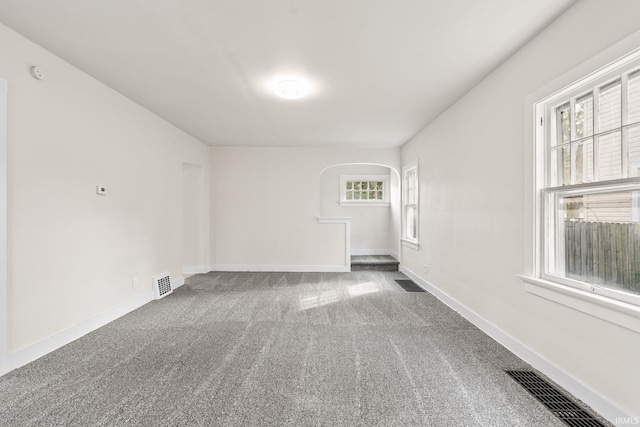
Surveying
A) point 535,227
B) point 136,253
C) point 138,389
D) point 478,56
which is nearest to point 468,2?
point 478,56

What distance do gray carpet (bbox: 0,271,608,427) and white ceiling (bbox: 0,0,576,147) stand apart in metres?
2.51

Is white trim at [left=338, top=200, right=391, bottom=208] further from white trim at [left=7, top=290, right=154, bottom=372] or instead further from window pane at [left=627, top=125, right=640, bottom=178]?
window pane at [left=627, top=125, right=640, bottom=178]

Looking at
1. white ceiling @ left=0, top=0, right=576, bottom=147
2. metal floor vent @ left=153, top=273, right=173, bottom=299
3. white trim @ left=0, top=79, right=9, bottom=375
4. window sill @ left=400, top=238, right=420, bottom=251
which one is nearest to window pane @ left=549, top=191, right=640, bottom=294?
white ceiling @ left=0, top=0, right=576, bottom=147

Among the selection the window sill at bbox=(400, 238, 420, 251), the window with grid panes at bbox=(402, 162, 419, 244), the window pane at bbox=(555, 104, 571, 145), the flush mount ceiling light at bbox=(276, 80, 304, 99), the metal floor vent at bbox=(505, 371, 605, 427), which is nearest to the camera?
the metal floor vent at bbox=(505, 371, 605, 427)

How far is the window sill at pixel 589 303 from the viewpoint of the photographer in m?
1.58

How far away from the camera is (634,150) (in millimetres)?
1646

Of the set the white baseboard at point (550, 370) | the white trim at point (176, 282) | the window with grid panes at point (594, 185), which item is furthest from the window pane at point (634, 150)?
the white trim at point (176, 282)

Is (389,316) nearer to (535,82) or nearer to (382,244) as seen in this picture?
(535,82)

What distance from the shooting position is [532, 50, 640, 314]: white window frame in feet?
5.46

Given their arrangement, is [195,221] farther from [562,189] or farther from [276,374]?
[562,189]

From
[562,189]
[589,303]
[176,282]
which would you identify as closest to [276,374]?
[589,303]

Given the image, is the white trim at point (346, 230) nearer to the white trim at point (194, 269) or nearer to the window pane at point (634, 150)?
the white trim at point (194, 269)

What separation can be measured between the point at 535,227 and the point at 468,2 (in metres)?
1.65

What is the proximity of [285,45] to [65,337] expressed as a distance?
3.18 metres
